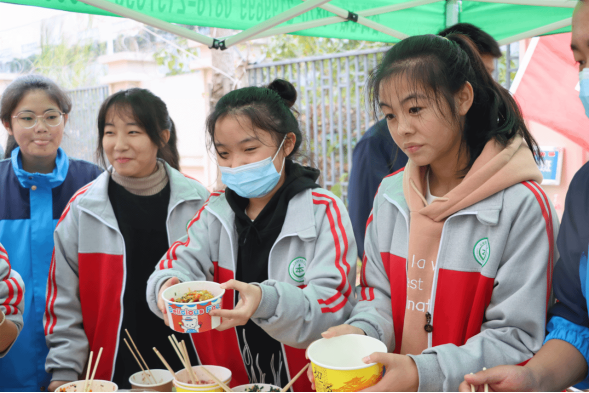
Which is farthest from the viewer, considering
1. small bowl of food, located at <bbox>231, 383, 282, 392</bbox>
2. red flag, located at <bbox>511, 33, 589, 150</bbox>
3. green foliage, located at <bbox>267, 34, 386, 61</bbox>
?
green foliage, located at <bbox>267, 34, 386, 61</bbox>

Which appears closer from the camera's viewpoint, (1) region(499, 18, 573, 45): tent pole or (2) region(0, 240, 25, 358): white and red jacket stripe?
(2) region(0, 240, 25, 358): white and red jacket stripe

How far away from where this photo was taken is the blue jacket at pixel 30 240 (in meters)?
2.31

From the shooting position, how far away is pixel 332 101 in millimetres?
6859

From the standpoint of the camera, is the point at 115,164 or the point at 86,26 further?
the point at 86,26

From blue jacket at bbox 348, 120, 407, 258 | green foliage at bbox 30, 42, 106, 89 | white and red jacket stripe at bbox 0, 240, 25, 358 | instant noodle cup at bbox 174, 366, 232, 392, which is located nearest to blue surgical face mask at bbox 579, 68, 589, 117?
blue jacket at bbox 348, 120, 407, 258

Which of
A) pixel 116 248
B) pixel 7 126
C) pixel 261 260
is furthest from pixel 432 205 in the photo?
pixel 7 126

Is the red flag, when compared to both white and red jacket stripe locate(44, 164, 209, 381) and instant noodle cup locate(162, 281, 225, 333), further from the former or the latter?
instant noodle cup locate(162, 281, 225, 333)

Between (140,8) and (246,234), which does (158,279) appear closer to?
(246,234)

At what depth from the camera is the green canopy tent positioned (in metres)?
2.50

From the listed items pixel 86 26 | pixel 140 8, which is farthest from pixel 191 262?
pixel 86 26

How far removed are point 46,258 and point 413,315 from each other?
187 centimetres

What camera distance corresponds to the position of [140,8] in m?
2.51

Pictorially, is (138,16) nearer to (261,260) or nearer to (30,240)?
(30,240)

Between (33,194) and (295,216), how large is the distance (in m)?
1.50
